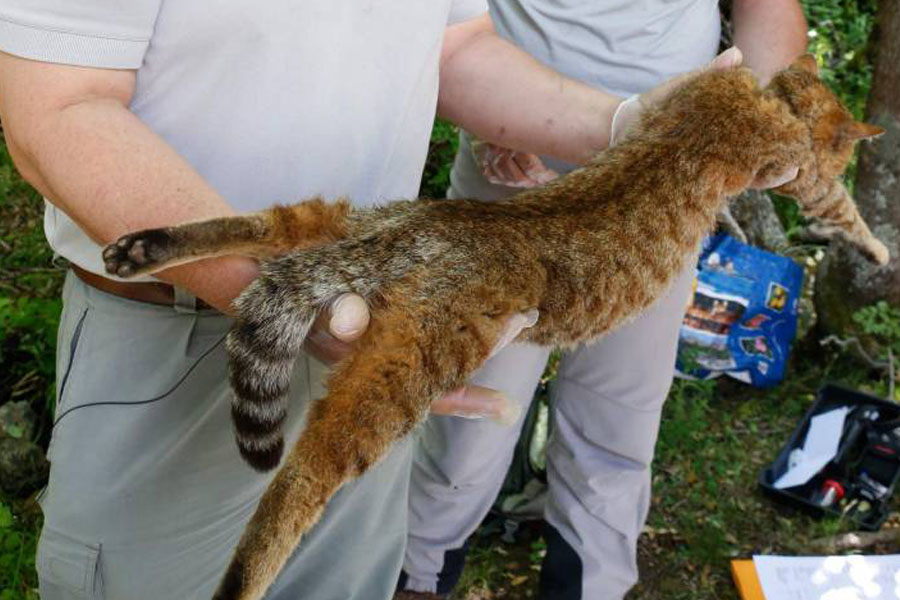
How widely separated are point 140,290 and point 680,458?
295 centimetres

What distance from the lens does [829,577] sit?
3260 mm

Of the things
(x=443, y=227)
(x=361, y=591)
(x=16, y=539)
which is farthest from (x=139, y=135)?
(x=16, y=539)

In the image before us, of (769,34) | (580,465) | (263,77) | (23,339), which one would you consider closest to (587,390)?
(580,465)

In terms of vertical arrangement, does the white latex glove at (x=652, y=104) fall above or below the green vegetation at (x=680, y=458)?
above

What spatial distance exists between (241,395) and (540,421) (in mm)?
2478

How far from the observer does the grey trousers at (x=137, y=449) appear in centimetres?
185

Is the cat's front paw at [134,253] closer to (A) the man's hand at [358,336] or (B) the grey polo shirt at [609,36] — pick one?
(A) the man's hand at [358,336]

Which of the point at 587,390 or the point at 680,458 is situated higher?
the point at 587,390

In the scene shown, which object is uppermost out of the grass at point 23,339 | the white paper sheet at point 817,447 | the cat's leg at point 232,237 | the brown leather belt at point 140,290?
the cat's leg at point 232,237

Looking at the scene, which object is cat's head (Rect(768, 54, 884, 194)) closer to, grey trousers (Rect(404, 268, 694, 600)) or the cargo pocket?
grey trousers (Rect(404, 268, 694, 600))

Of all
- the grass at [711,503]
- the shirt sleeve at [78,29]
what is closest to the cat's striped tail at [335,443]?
the shirt sleeve at [78,29]

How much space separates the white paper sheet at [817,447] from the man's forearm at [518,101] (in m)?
2.24

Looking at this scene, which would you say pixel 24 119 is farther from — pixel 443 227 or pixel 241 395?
pixel 443 227

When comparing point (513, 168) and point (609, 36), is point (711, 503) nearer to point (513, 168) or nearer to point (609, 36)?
point (513, 168)
